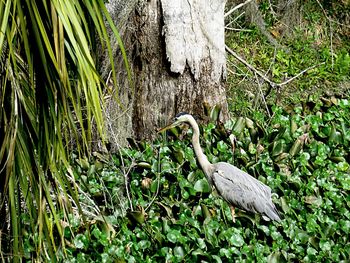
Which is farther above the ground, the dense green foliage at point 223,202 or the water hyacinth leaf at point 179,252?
the dense green foliage at point 223,202

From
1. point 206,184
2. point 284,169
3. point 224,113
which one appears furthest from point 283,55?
point 206,184

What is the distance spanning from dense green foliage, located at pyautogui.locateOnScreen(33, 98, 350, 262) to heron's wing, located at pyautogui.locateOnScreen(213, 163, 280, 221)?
12cm

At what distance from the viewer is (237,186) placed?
6035 millimetres

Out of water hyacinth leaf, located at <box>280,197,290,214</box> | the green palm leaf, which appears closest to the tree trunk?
water hyacinth leaf, located at <box>280,197,290,214</box>

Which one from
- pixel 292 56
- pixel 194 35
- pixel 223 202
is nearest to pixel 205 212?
pixel 223 202

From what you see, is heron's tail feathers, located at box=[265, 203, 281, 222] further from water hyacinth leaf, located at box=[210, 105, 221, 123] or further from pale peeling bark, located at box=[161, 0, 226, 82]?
pale peeling bark, located at box=[161, 0, 226, 82]

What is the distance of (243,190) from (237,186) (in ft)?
0.18

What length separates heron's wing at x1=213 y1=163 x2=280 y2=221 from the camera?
5.98 metres

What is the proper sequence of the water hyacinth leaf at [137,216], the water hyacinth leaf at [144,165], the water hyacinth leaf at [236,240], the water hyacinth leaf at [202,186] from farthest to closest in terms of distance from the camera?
1. the water hyacinth leaf at [144,165]
2. the water hyacinth leaf at [202,186]
3. the water hyacinth leaf at [137,216]
4. the water hyacinth leaf at [236,240]

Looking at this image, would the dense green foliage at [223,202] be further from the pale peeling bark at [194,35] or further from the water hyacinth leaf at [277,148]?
the pale peeling bark at [194,35]

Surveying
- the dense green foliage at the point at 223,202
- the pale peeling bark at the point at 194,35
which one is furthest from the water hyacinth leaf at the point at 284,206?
the pale peeling bark at the point at 194,35

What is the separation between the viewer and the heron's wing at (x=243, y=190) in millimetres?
5980

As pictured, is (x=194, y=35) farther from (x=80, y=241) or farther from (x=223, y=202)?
(x=80, y=241)

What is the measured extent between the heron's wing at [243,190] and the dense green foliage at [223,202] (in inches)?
4.6
